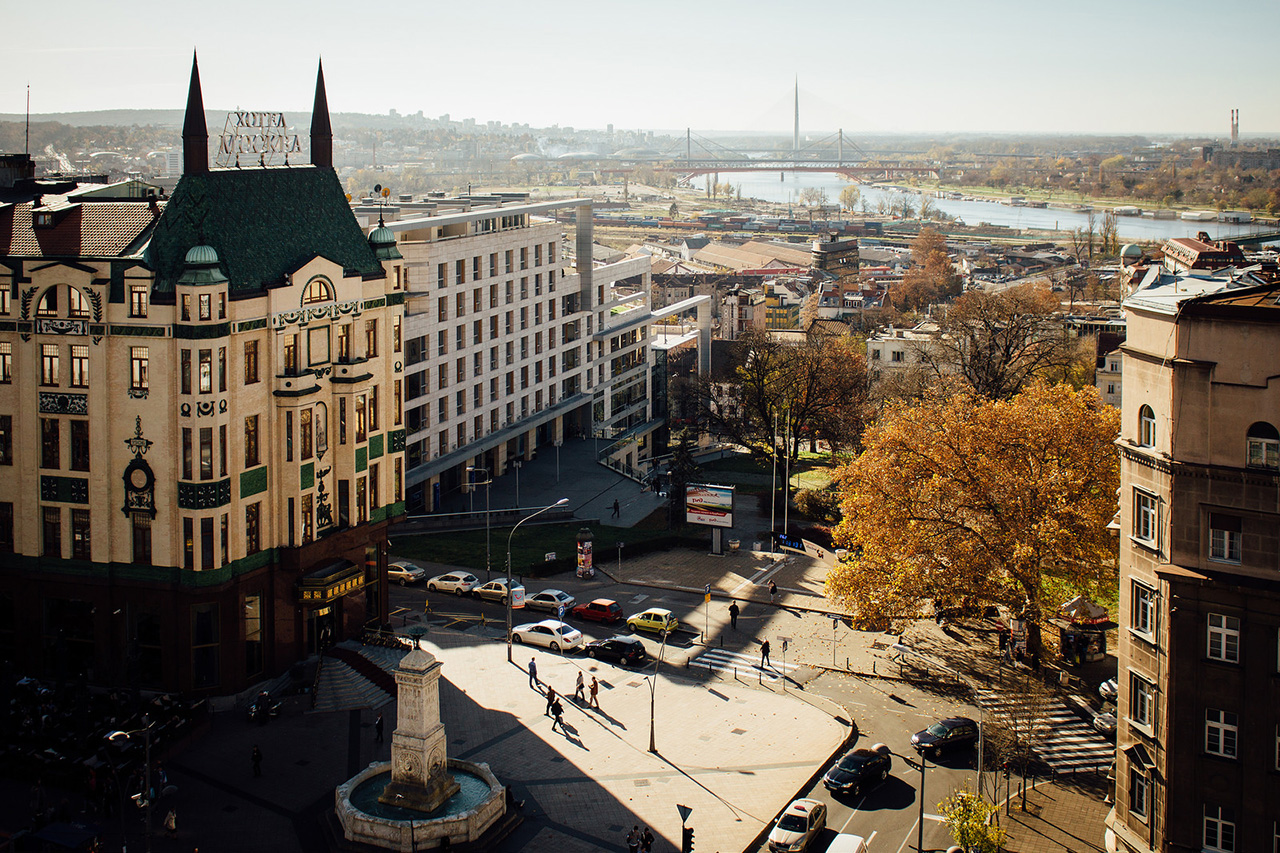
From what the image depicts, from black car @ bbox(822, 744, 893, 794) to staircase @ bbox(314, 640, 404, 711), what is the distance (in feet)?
65.9

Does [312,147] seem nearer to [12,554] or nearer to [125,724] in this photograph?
[12,554]

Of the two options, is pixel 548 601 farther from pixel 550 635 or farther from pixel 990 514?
pixel 990 514

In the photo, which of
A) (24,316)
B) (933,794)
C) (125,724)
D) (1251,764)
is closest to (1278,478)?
(1251,764)

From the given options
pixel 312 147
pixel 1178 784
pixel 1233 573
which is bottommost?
pixel 1178 784

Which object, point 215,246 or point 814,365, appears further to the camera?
point 814,365

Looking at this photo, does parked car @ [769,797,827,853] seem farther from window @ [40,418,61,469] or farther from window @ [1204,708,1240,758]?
window @ [40,418,61,469]

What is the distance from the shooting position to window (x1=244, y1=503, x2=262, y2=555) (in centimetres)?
5462

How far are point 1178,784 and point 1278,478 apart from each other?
9.86 metres

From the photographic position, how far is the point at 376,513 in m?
62.8

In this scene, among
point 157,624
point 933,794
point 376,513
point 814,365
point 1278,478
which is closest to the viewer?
point 1278,478

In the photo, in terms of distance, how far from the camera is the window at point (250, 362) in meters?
54.5

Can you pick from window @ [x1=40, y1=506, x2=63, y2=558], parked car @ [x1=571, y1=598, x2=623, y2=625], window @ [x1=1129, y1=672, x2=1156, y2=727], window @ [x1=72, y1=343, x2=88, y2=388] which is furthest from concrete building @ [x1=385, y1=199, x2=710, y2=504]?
window @ [x1=1129, y1=672, x2=1156, y2=727]

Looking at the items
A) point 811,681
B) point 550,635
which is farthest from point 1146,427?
point 550,635

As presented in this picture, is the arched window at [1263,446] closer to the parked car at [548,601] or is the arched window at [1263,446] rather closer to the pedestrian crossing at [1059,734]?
the pedestrian crossing at [1059,734]
